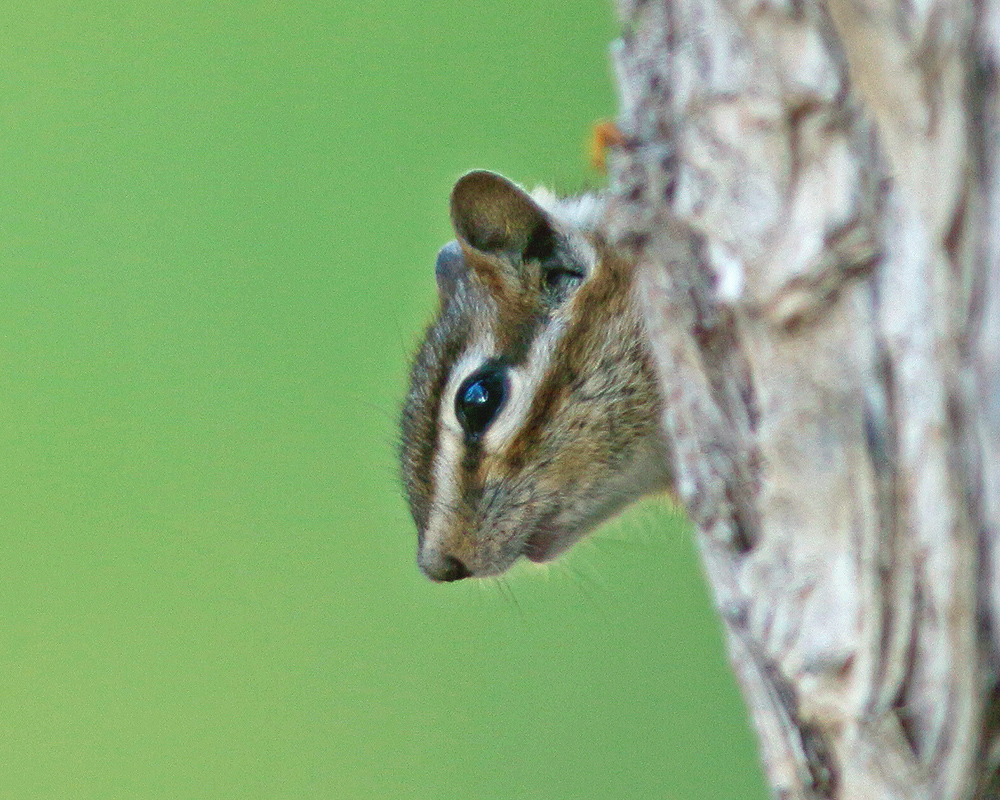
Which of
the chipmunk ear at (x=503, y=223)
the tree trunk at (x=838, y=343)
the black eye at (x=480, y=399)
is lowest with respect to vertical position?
the tree trunk at (x=838, y=343)

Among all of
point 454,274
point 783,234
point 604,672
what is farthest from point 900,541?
point 604,672

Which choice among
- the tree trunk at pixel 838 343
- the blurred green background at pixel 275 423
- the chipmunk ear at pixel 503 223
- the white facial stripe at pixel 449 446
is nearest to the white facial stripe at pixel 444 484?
the white facial stripe at pixel 449 446

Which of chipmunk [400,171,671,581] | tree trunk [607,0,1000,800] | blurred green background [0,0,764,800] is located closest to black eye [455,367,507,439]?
chipmunk [400,171,671,581]

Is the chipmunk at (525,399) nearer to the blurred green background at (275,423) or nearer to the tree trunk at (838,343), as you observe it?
the tree trunk at (838,343)

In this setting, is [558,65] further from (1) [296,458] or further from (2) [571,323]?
(2) [571,323]

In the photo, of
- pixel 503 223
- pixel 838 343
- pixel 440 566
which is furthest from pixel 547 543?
pixel 838 343
